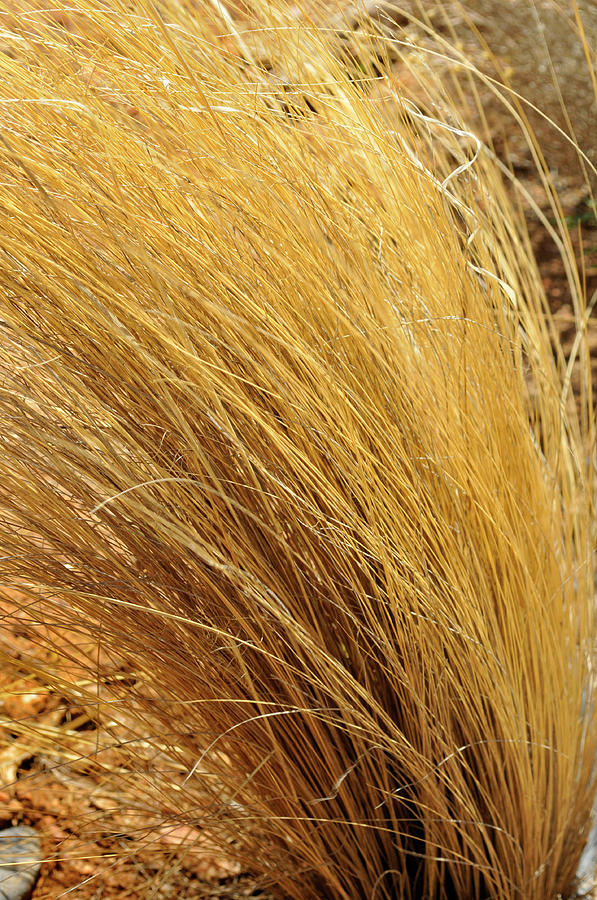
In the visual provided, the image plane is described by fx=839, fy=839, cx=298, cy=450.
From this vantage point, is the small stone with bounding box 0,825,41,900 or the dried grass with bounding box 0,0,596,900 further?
the small stone with bounding box 0,825,41,900

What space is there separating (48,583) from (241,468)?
21 centimetres

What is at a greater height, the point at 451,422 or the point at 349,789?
the point at 451,422

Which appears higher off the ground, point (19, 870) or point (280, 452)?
point (280, 452)

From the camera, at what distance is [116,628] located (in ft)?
2.63

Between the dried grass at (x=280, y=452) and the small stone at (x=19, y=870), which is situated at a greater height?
the dried grass at (x=280, y=452)

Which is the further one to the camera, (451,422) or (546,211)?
(546,211)

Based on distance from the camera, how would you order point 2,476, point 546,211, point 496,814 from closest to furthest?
point 2,476 < point 496,814 < point 546,211

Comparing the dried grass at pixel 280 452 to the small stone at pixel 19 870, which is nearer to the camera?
the dried grass at pixel 280 452

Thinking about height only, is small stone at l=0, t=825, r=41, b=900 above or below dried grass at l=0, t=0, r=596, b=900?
→ below

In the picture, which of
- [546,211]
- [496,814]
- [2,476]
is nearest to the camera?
[2,476]

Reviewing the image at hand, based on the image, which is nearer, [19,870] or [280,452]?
[280,452]

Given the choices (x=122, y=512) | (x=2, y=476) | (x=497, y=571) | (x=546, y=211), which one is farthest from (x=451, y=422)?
(x=546, y=211)

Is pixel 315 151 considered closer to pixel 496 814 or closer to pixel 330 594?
pixel 330 594

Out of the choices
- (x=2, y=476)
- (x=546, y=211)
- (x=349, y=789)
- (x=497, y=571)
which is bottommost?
(x=546, y=211)
